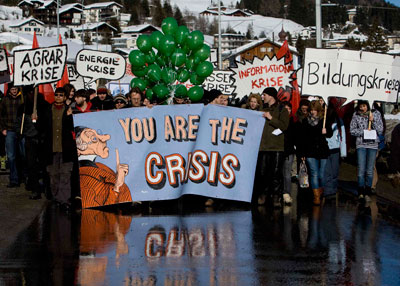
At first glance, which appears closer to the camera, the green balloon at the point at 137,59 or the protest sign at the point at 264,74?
the green balloon at the point at 137,59

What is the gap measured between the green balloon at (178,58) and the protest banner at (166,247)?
19.9ft

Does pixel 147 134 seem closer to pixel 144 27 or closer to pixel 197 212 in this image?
pixel 197 212

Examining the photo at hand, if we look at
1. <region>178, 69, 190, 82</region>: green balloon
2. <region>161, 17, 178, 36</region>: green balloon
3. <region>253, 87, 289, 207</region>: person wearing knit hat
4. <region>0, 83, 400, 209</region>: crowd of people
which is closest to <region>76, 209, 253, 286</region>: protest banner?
<region>253, 87, 289, 207</region>: person wearing knit hat

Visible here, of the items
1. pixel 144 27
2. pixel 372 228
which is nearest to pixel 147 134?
pixel 372 228

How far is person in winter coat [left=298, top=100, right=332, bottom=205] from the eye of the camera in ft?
40.7

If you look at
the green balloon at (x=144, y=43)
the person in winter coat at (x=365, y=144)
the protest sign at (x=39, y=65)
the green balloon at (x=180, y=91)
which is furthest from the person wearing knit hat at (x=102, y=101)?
the person in winter coat at (x=365, y=144)

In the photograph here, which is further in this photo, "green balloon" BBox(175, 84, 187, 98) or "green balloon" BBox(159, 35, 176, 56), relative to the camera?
"green balloon" BBox(175, 84, 187, 98)

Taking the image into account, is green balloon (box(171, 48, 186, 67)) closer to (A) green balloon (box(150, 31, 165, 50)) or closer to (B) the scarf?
(A) green balloon (box(150, 31, 165, 50))

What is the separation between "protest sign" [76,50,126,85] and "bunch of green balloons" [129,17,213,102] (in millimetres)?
1774

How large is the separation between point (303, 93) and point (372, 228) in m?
3.26

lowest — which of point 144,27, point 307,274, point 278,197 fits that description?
point 144,27

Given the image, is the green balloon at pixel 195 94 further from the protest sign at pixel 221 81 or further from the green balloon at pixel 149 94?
the protest sign at pixel 221 81

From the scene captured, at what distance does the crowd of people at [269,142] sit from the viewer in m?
11.8

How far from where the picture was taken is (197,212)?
11.2 meters
